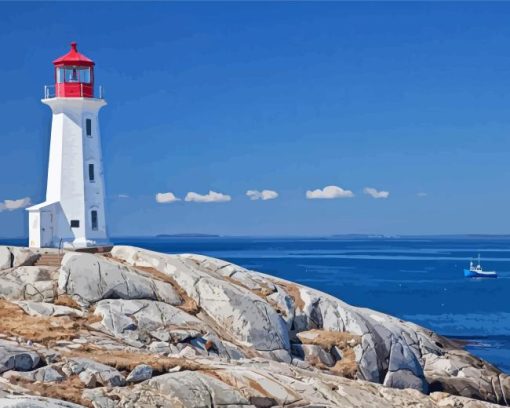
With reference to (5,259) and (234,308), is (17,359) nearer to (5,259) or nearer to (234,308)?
(234,308)

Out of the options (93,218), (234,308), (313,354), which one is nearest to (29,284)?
(234,308)

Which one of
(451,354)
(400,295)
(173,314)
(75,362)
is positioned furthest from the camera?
(400,295)

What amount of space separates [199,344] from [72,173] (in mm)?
15610

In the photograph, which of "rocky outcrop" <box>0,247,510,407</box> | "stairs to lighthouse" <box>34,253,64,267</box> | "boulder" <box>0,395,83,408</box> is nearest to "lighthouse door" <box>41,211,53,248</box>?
"rocky outcrop" <box>0,247,510,407</box>

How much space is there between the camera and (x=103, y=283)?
107 ft

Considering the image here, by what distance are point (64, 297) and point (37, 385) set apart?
9.69 metres

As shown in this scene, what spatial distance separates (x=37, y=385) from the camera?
74.3ft

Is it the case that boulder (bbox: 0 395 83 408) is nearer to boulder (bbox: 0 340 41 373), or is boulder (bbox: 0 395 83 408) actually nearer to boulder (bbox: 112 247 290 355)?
boulder (bbox: 0 340 41 373)

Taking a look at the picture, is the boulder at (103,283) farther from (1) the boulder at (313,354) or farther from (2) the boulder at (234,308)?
(1) the boulder at (313,354)

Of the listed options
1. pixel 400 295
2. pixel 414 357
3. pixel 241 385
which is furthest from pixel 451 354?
pixel 400 295

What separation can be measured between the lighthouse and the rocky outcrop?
15.3ft

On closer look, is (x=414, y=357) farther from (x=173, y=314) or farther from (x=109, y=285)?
(x=109, y=285)

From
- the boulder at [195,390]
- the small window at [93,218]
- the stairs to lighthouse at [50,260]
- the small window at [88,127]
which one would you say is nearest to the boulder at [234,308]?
the stairs to lighthouse at [50,260]

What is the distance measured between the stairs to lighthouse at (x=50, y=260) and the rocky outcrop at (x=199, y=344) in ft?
1.61
